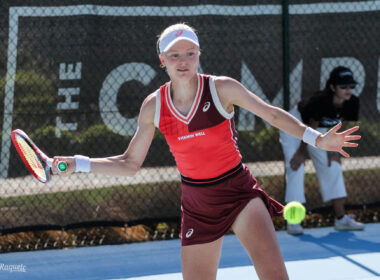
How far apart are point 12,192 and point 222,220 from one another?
3.11 meters

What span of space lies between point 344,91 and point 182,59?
10.3ft

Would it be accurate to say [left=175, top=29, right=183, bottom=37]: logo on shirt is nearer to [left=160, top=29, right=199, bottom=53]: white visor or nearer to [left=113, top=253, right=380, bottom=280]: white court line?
[left=160, top=29, right=199, bottom=53]: white visor

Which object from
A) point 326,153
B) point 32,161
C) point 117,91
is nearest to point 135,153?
point 32,161

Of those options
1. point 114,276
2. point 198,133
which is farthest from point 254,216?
point 114,276

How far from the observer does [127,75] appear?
573 centimetres

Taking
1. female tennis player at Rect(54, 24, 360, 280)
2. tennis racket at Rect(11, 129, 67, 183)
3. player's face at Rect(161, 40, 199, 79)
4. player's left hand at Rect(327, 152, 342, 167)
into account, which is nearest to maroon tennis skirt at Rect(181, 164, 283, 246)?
female tennis player at Rect(54, 24, 360, 280)

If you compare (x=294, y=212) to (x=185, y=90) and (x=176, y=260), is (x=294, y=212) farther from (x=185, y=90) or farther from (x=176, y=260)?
(x=185, y=90)

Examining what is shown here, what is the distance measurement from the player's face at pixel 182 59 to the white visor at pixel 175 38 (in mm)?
16

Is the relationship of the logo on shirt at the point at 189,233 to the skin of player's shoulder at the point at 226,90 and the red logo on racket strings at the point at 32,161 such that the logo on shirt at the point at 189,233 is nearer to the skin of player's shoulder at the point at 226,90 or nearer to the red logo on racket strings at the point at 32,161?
the skin of player's shoulder at the point at 226,90

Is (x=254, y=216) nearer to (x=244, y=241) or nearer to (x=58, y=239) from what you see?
(x=244, y=241)

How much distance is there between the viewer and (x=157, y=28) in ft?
19.0

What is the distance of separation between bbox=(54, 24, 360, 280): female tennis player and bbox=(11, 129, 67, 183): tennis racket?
Answer: 0.34ft

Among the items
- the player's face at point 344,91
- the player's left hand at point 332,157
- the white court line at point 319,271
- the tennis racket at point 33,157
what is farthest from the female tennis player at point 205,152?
the player's left hand at point 332,157

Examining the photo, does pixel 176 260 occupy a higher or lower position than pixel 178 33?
lower
